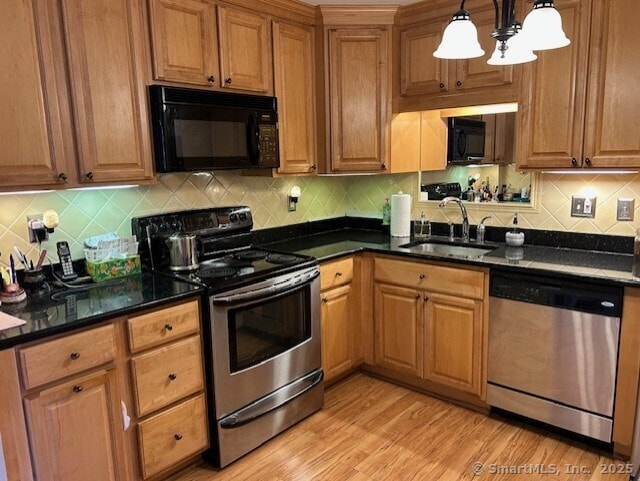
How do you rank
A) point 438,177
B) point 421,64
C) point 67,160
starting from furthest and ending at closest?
point 438,177 < point 421,64 < point 67,160

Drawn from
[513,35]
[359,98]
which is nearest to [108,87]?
[359,98]

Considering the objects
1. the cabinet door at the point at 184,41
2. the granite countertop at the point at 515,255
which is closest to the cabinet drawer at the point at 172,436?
the granite countertop at the point at 515,255

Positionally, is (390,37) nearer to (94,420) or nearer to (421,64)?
(421,64)

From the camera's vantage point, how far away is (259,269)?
97.4 inches

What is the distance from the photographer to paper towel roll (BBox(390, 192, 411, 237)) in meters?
3.35

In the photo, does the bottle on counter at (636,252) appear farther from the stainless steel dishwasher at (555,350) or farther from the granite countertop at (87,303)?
the granite countertop at (87,303)

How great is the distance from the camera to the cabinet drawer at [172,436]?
2.06m

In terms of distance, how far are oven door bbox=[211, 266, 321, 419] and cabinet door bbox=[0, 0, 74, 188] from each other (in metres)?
0.93

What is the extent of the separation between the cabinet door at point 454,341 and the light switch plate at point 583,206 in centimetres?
84

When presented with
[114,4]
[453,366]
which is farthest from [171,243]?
[453,366]

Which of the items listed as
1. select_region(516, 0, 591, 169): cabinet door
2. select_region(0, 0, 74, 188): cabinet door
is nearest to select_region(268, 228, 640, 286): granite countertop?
select_region(516, 0, 591, 169): cabinet door

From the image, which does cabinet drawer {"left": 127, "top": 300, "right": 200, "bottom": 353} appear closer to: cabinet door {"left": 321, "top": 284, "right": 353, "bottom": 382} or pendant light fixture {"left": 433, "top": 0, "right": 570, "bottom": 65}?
cabinet door {"left": 321, "top": 284, "right": 353, "bottom": 382}

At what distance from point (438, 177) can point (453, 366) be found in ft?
4.43

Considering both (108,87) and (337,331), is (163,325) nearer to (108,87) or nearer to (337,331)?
(108,87)
